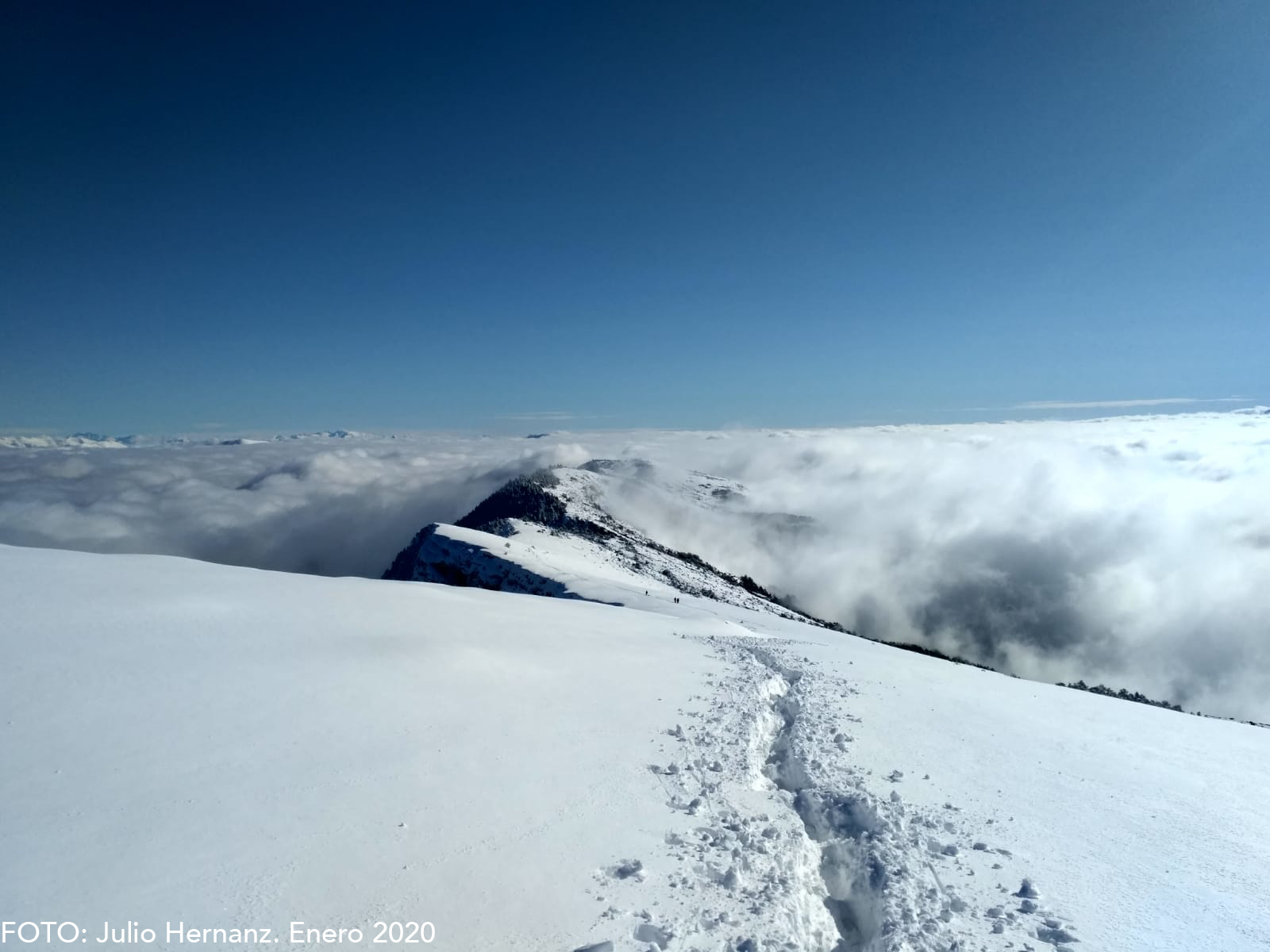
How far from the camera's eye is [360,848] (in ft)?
23.9

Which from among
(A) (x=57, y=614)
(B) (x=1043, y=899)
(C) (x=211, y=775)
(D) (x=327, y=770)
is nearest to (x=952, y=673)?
(B) (x=1043, y=899)

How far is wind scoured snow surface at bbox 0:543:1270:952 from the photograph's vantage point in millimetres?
6746

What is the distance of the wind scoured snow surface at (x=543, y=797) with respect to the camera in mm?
6746

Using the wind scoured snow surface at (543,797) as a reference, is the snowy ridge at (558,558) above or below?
below

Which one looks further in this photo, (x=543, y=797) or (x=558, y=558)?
(x=558, y=558)

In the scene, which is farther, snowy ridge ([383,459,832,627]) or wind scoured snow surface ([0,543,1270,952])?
snowy ridge ([383,459,832,627])

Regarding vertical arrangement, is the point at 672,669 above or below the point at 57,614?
below

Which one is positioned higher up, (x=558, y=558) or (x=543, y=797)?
(x=543, y=797)

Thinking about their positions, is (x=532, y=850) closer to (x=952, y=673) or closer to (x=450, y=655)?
(x=450, y=655)

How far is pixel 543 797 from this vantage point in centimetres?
905

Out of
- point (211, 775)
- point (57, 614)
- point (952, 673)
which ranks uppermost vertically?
point (57, 614)

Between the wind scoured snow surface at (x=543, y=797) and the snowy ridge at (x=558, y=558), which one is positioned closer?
the wind scoured snow surface at (x=543, y=797)

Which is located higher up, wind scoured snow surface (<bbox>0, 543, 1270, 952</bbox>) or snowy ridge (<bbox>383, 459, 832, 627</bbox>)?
wind scoured snow surface (<bbox>0, 543, 1270, 952</bbox>)

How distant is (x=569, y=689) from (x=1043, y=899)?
931 cm
